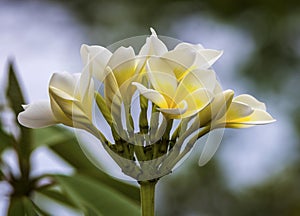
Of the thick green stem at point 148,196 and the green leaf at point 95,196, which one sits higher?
the thick green stem at point 148,196

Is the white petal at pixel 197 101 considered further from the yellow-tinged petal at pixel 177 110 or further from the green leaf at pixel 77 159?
the green leaf at pixel 77 159

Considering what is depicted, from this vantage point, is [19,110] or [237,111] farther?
[19,110]

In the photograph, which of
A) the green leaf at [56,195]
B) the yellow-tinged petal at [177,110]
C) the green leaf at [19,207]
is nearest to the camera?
the yellow-tinged petal at [177,110]

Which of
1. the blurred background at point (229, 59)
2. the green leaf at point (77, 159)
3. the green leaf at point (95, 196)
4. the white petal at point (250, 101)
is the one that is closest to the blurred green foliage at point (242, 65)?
the blurred background at point (229, 59)

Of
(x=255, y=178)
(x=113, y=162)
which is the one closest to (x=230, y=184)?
(x=255, y=178)

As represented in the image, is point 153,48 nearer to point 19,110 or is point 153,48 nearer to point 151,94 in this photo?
point 151,94

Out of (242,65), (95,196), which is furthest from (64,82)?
(242,65)

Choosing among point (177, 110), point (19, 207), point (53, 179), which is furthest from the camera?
point (53, 179)

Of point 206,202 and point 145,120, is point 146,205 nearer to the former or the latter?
point 145,120
